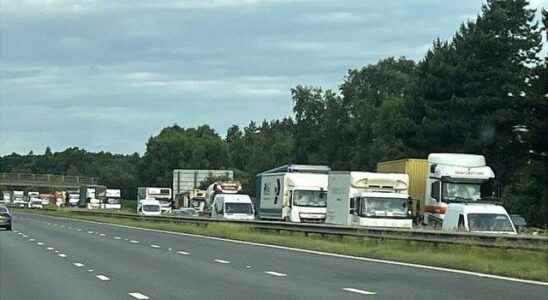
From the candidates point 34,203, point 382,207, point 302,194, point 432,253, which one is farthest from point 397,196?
point 34,203

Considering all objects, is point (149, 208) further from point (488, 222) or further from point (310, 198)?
point (488, 222)

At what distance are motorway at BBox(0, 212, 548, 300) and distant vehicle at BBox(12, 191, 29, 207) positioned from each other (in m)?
123

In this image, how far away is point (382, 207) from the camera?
123 feet

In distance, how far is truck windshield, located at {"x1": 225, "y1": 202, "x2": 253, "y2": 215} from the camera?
54.9 metres

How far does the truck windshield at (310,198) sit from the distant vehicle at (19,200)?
353ft

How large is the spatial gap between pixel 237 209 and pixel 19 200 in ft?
366

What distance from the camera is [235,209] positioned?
180ft

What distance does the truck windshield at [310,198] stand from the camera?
151 ft

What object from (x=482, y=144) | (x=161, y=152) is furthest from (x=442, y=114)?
(x=161, y=152)

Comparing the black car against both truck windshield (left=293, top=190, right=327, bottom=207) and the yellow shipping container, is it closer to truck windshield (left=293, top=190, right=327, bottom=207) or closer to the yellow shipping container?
truck windshield (left=293, top=190, right=327, bottom=207)

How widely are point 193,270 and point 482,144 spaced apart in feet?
138

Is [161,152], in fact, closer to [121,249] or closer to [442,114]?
[442,114]

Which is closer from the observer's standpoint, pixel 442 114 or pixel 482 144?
pixel 482 144

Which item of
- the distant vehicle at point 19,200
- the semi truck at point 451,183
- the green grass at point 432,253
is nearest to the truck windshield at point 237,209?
the green grass at point 432,253
